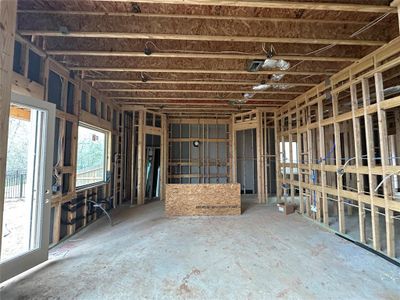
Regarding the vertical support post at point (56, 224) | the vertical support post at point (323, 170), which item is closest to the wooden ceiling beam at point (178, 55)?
the vertical support post at point (323, 170)

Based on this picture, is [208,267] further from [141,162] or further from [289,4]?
[141,162]

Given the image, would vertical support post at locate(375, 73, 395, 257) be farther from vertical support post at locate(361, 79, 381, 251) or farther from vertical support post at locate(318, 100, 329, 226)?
vertical support post at locate(318, 100, 329, 226)

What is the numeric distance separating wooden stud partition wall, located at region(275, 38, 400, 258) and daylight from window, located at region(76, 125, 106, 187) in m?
5.29

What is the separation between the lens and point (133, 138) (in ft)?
21.4

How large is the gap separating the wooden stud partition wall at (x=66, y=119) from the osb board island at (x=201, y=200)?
191 centimetres

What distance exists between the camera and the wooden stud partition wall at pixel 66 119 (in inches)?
111

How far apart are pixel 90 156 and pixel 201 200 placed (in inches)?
117

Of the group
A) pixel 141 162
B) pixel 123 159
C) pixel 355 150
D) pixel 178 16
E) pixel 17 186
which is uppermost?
pixel 178 16

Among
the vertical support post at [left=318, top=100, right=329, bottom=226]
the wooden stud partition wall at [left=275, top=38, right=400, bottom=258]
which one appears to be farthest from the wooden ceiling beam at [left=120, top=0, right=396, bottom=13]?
the vertical support post at [left=318, top=100, right=329, bottom=226]

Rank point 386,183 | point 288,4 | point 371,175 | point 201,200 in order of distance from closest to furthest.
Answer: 1. point 288,4
2. point 386,183
3. point 371,175
4. point 201,200

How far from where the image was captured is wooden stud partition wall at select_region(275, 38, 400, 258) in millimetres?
2869

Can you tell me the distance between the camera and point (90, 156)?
15.7 feet

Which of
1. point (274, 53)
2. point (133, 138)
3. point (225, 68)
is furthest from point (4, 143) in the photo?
point (133, 138)

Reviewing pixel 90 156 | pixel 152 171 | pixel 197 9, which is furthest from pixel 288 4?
pixel 152 171
